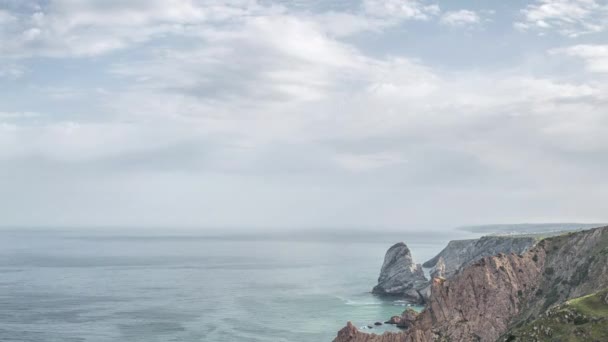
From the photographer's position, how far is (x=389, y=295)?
19238 cm

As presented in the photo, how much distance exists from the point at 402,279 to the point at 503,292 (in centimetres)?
9811

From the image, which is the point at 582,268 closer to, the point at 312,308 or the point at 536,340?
the point at 536,340

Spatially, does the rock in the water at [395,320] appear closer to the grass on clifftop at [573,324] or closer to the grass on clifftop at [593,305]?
the grass on clifftop at [573,324]

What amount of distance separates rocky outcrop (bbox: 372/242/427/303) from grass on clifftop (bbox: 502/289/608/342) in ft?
390

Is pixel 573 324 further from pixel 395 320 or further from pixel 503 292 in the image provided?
pixel 395 320

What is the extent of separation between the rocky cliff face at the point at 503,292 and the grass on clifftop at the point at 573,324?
19.2m

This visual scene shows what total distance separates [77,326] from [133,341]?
22.7 metres

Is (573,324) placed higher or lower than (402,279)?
higher

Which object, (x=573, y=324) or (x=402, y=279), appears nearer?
(x=573, y=324)

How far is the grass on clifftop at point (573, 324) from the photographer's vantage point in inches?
2494

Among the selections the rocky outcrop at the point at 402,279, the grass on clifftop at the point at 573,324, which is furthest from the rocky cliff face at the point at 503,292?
the rocky outcrop at the point at 402,279

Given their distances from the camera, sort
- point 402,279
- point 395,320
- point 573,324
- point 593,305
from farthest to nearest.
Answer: point 402,279 → point 395,320 → point 593,305 → point 573,324

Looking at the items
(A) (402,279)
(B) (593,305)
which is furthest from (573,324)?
(A) (402,279)

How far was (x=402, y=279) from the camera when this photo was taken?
193375 mm
